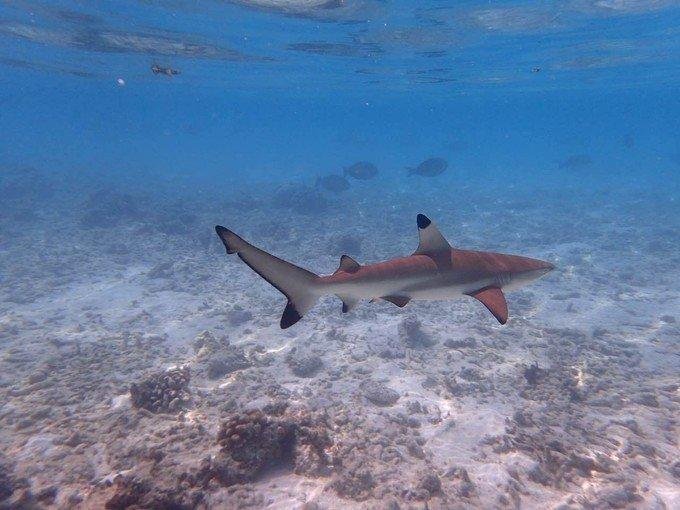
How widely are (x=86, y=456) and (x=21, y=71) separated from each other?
53.0 m

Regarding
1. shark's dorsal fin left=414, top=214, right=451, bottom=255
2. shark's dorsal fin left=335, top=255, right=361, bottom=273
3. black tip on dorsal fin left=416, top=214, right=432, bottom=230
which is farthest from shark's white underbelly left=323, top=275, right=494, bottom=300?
black tip on dorsal fin left=416, top=214, right=432, bottom=230

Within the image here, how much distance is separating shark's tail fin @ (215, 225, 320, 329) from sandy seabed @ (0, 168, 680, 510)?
5.73ft

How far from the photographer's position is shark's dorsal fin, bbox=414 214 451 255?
4160 mm

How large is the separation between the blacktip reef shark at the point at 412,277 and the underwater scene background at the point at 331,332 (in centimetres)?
194

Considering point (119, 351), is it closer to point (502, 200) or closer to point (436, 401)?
point (436, 401)

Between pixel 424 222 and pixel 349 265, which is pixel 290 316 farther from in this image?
pixel 424 222

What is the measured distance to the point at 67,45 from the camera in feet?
96.1

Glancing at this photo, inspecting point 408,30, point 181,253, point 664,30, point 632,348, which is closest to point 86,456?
point 632,348

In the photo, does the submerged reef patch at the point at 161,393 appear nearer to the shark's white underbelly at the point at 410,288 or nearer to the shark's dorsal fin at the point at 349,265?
the shark's white underbelly at the point at 410,288

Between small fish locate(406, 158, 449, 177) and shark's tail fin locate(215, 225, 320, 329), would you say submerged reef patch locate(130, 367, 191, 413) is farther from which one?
small fish locate(406, 158, 449, 177)

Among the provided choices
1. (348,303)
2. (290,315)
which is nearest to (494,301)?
(348,303)

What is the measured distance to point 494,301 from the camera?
14.1 ft

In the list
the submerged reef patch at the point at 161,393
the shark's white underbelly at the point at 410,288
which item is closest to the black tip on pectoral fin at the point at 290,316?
the shark's white underbelly at the point at 410,288

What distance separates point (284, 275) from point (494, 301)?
2358 mm
